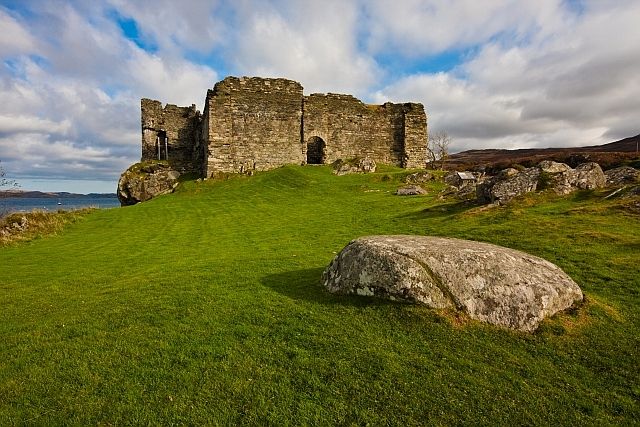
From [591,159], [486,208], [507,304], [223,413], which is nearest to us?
[223,413]

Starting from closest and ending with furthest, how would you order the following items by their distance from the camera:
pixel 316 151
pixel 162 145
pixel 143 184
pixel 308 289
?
pixel 308 289 → pixel 143 184 → pixel 316 151 → pixel 162 145

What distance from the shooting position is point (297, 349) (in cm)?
712

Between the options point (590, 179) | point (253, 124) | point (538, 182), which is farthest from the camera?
point (253, 124)

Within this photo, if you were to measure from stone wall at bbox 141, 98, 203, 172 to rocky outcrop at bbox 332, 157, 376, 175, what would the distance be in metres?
18.5

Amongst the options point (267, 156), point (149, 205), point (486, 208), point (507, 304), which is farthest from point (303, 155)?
point (507, 304)

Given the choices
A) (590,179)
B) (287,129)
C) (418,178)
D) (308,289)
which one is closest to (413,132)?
(418,178)

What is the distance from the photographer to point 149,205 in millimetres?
32219

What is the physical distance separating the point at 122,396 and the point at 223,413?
1752 mm

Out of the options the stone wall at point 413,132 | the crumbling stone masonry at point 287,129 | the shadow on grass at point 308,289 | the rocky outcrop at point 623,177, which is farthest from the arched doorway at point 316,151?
the shadow on grass at point 308,289

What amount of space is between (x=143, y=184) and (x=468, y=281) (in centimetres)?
3754

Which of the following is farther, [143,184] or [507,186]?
[143,184]

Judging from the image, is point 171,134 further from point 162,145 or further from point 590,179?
point 590,179

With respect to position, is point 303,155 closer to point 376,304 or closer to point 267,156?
point 267,156

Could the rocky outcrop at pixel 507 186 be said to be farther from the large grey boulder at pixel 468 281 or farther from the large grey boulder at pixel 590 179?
the large grey boulder at pixel 468 281
